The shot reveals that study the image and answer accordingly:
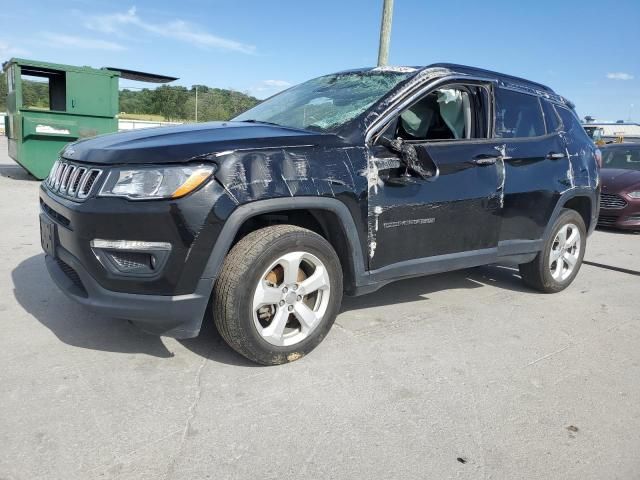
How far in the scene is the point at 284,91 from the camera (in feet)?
14.9

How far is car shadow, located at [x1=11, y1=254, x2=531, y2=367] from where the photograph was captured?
3.17 m

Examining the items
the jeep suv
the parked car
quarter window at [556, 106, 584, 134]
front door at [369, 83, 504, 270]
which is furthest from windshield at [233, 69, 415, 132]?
the parked car

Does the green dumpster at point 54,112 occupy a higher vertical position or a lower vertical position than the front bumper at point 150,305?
higher

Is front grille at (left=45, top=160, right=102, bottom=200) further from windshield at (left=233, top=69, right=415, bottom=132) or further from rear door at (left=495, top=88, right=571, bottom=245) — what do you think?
rear door at (left=495, top=88, right=571, bottom=245)

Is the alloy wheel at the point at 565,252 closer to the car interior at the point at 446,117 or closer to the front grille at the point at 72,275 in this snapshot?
the car interior at the point at 446,117

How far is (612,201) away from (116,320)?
26.9 ft

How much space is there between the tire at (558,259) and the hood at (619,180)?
4474mm

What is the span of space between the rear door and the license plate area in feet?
9.99

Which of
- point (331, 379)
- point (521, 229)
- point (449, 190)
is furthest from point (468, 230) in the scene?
point (331, 379)

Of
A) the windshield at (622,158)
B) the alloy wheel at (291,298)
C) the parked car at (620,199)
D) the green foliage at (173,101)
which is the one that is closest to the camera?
the alloy wheel at (291,298)

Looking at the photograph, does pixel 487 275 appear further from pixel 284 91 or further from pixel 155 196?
pixel 155 196

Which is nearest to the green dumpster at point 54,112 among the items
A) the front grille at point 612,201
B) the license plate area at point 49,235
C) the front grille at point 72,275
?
the license plate area at point 49,235

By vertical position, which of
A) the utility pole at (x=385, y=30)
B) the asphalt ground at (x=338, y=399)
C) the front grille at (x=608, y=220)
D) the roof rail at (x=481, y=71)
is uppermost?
the utility pole at (x=385, y=30)

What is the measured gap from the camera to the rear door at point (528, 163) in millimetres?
4074
